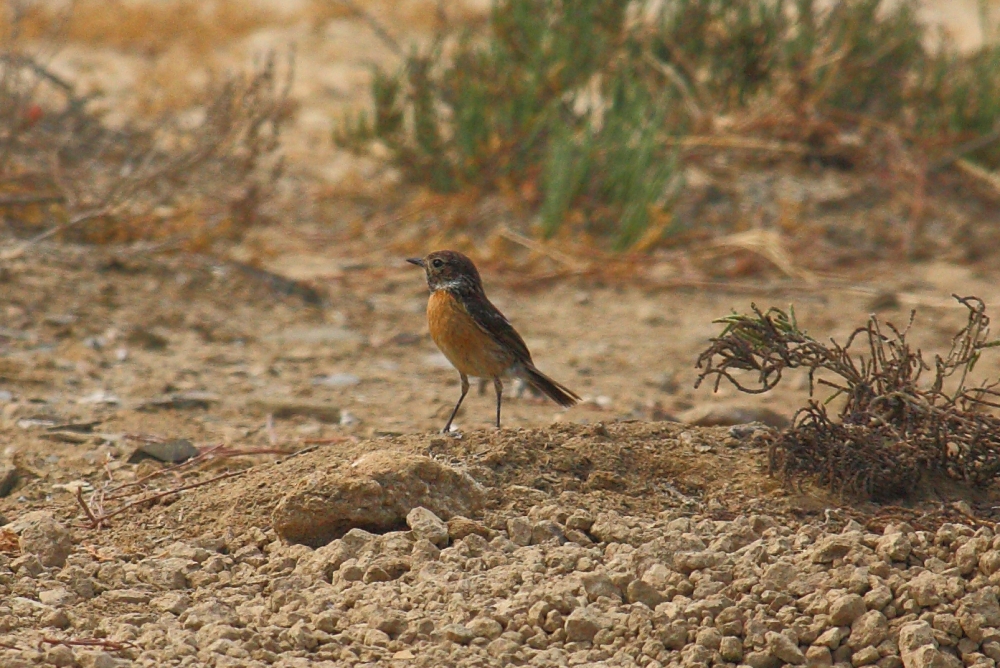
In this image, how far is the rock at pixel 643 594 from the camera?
149 inches

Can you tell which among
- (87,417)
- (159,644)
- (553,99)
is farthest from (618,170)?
(159,644)

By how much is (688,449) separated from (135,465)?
211 cm

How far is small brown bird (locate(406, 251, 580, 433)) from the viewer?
5.51 metres

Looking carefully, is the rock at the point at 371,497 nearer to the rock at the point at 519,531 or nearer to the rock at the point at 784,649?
the rock at the point at 519,531

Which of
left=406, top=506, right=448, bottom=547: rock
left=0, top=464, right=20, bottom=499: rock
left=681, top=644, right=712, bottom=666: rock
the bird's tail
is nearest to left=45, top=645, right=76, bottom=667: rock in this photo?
left=406, top=506, right=448, bottom=547: rock

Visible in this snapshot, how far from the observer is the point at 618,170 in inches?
369

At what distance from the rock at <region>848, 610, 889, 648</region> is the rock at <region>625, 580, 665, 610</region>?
1.77ft

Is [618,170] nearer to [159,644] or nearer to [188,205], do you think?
[188,205]

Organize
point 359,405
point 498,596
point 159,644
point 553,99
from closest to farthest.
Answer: point 159,644
point 498,596
point 359,405
point 553,99

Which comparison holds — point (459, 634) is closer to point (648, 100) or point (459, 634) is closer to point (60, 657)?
point (60, 657)

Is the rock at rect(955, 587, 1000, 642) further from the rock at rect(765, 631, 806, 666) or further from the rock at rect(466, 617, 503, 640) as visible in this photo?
the rock at rect(466, 617, 503, 640)

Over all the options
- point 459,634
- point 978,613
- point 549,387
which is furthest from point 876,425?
point 459,634

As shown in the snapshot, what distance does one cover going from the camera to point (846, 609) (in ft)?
12.1

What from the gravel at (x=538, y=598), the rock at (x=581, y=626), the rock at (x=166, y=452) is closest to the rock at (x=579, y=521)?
the gravel at (x=538, y=598)
